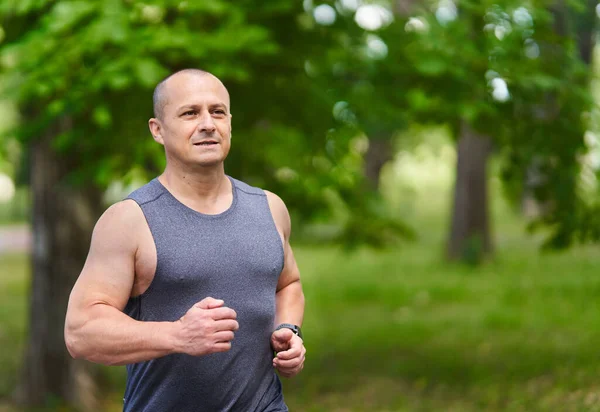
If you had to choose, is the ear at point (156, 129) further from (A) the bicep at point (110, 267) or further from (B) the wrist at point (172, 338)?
(B) the wrist at point (172, 338)

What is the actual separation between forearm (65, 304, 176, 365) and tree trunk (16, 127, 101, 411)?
20.0ft

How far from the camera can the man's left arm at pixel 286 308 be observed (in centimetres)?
291

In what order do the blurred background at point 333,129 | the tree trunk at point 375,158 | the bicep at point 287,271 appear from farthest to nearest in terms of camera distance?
1. the tree trunk at point 375,158
2. the blurred background at point 333,129
3. the bicep at point 287,271

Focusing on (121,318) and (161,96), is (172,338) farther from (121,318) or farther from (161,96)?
(161,96)

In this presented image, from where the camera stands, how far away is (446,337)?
1069cm

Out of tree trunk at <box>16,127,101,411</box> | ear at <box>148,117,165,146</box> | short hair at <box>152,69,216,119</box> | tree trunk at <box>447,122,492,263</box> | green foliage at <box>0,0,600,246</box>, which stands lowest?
tree trunk at <box>447,122,492,263</box>

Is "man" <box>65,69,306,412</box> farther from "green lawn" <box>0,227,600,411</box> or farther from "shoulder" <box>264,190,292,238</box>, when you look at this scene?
"green lawn" <box>0,227,600,411</box>

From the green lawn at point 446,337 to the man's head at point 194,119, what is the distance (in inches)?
186

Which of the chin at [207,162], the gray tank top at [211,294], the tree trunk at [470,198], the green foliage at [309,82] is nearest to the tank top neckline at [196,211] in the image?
the gray tank top at [211,294]

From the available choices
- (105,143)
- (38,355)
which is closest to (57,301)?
(38,355)

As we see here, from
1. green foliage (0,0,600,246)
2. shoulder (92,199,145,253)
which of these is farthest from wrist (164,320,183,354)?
green foliage (0,0,600,246)

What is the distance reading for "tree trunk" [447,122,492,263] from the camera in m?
17.0

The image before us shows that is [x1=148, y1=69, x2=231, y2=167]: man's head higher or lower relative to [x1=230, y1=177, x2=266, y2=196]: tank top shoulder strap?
higher

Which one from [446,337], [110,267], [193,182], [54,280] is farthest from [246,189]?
[446,337]
